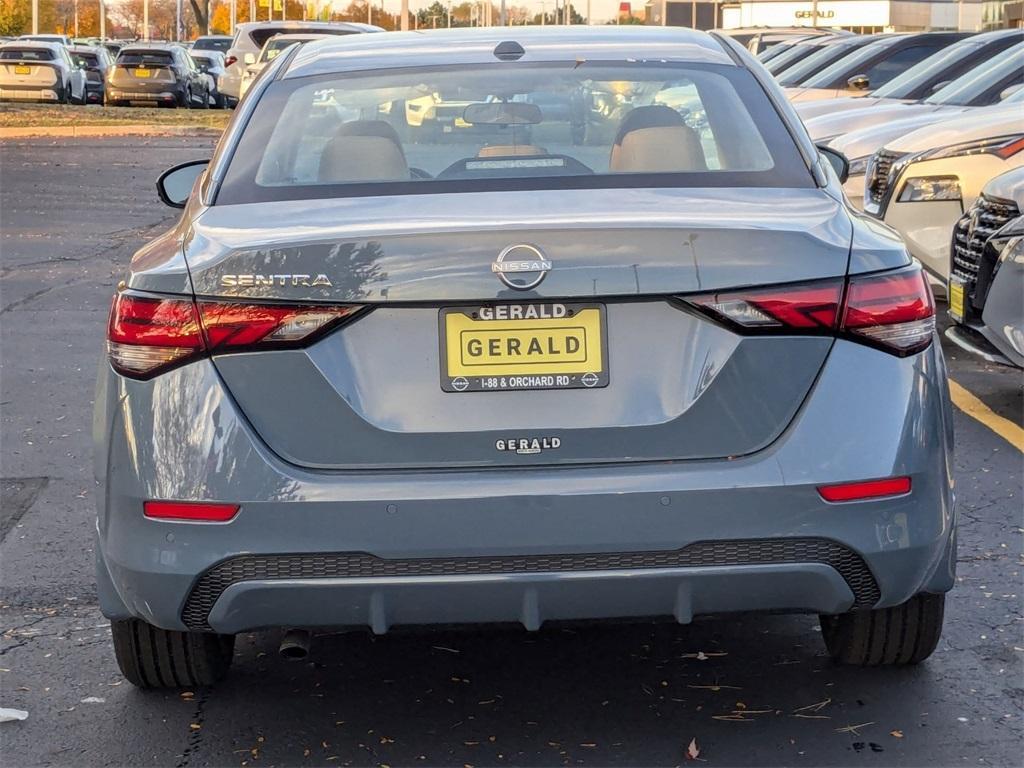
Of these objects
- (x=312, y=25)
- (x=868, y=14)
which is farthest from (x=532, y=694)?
(x=868, y=14)

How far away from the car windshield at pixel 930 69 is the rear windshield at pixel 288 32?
14432 mm

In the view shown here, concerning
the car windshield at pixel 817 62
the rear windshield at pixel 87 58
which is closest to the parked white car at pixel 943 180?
the car windshield at pixel 817 62

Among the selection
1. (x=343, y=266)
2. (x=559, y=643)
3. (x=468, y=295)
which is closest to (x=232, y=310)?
(x=343, y=266)

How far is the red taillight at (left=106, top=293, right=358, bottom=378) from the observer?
3459 millimetres

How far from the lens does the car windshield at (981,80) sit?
13.2 meters

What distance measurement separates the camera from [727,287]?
344 centimetres

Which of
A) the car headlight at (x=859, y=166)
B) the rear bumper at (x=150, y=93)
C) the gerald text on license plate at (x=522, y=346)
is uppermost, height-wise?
the gerald text on license plate at (x=522, y=346)

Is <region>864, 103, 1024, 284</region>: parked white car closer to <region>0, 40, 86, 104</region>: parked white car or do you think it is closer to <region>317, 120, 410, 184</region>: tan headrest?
<region>317, 120, 410, 184</region>: tan headrest

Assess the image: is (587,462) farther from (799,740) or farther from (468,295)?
(799,740)

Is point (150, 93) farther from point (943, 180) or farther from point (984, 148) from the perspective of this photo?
point (984, 148)

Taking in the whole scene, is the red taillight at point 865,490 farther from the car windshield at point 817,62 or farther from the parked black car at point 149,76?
the parked black car at point 149,76

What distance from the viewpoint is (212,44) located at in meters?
59.6

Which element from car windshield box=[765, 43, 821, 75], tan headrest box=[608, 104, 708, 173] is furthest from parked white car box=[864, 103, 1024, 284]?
car windshield box=[765, 43, 821, 75]

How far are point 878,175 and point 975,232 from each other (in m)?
3.33
